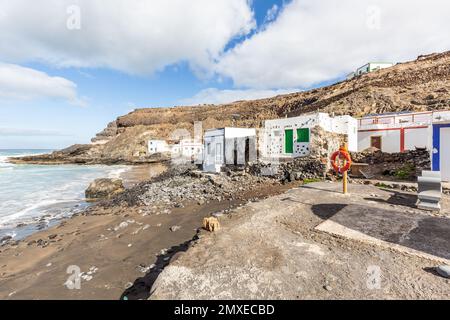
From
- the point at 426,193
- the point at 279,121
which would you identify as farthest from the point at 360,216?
the point at 279,121

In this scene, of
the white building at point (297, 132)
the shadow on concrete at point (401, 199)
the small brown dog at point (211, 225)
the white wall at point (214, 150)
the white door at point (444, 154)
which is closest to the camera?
the small brown dog at point (211, 225)

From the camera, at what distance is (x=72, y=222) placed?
1062cm

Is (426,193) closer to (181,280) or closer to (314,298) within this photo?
(314,298)

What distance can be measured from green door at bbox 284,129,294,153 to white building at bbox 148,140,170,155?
42.4 meters

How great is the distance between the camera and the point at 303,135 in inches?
728

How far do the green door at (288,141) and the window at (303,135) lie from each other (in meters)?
0.65

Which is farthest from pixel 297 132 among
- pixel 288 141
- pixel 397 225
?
pixel 397 225

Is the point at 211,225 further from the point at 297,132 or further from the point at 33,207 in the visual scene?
the point at 297,132

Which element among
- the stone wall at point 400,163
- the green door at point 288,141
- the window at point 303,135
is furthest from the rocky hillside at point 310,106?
the stone wall at point 400,163

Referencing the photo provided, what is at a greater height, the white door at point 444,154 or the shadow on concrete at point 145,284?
the white door at point 444,154

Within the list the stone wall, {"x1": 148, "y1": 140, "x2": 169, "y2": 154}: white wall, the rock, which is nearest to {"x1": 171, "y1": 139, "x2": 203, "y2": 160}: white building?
{"x1": 148, "y1": 140, "x2": 169, "y2": 154}: white wall

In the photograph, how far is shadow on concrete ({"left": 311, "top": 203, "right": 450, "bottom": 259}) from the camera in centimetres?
455

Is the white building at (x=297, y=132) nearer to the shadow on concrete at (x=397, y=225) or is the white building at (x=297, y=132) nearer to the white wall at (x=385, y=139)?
the white wall at (x=385, y=139)

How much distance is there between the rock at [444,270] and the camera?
11.6 ft
